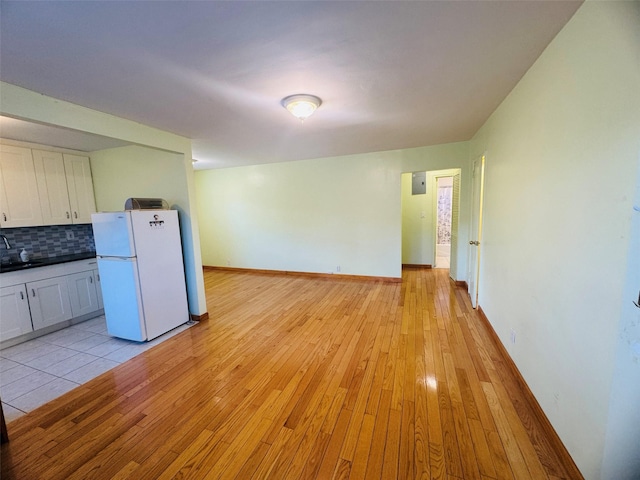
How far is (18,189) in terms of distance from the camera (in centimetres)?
312

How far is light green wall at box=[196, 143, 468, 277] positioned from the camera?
15.2 feet

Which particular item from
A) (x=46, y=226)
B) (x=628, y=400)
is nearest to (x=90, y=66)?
(x=46, y=226)

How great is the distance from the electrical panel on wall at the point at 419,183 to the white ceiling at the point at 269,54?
294 centimetres

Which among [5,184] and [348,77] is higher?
[348,77]

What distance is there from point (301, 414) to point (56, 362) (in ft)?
8.65

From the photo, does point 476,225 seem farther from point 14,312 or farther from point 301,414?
point 14,312

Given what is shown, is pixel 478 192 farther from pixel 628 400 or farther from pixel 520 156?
pixel 628 400

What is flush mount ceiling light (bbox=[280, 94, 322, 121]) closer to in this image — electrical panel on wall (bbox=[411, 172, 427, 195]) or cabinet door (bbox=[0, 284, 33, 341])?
cabinet door (bbox=[0, 284, 33, 341])

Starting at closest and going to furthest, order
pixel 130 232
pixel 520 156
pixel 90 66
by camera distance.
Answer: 1. pixel 90 66
2. pixel 520 156
3. pixel 130 232

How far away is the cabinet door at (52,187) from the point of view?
331 cm

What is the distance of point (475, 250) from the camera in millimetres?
3713

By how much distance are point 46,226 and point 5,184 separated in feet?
2.33

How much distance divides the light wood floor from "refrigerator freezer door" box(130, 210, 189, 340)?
0.34 metres

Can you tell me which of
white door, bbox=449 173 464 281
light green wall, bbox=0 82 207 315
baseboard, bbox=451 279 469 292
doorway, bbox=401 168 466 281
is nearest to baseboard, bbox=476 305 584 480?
baseboard, bbox=451 279 469 292
